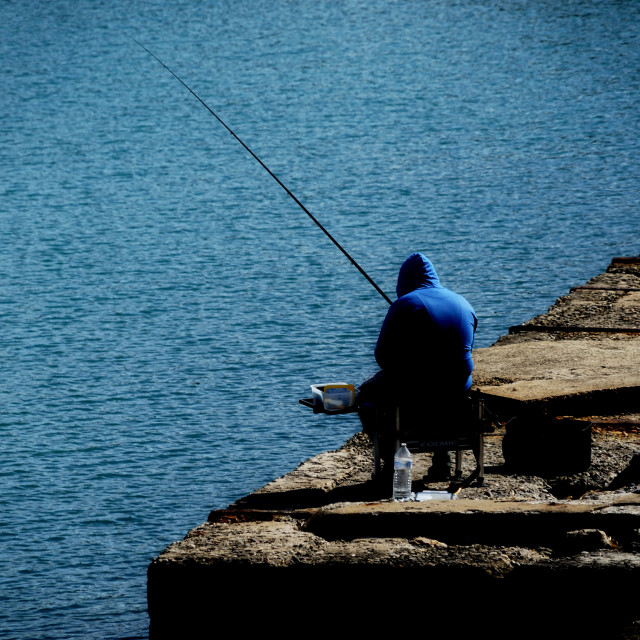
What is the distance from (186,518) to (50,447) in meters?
1.68

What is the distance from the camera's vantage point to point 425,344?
4.79 metres

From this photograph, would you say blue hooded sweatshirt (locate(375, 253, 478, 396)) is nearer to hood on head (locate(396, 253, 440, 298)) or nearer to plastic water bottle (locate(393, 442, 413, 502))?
hood on head (locate(396, 253, 440, 298))

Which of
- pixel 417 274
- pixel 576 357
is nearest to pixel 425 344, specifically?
pixel 417 274

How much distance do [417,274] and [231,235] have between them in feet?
31.8

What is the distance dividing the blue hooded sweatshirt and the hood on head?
15 centimetres

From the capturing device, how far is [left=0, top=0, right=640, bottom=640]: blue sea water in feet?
23.8

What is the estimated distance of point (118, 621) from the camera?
18.7 ft

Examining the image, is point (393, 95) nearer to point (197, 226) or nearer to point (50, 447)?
point (197, 226)

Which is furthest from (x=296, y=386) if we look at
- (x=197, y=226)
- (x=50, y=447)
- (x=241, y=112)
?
(x=241, y=112)

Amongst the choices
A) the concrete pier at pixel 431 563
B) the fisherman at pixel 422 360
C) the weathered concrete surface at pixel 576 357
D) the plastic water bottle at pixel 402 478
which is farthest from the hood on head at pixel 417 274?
the weathered concrete surface at pixel 576 357

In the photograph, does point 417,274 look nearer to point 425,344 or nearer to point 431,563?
point 425,344

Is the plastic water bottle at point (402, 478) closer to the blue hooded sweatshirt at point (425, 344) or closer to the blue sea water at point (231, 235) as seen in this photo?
the blue hooded sweatshirt at point (425, 344)

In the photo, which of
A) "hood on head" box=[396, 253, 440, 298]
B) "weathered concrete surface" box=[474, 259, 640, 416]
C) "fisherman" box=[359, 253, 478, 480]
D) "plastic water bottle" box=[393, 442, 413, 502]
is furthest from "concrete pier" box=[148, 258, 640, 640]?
"weathered concrete surface" box=[474, 259, 640, 416]

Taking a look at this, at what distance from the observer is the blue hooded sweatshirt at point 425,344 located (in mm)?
4773
